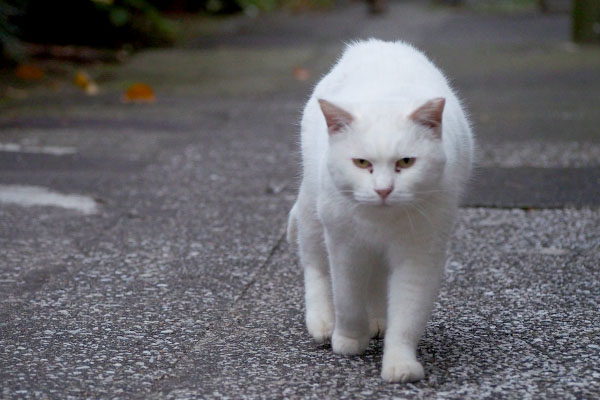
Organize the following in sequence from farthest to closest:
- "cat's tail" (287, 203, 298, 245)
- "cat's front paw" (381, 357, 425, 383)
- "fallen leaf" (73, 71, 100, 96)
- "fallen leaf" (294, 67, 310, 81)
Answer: "fallen leaf" (294, 67, 310, 81)
"fallen leaf" (73, 71, 100, 96)
"cat's tail" (287, 203, 298, 245)
"cat's front paw" (381, 357, 425, 383)

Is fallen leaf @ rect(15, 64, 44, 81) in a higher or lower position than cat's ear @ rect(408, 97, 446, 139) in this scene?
lower

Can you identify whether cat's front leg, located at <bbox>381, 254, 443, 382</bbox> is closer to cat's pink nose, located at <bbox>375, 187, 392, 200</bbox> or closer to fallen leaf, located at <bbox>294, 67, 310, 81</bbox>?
cat's pink nose, located at <bbox>375, 187, 392, 200</bbox>

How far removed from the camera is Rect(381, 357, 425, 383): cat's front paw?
2707mm

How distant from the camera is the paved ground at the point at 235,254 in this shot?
2824 millimetres

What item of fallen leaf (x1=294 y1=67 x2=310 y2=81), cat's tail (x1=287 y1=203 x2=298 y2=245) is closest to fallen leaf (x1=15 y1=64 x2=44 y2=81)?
fallen leaf (x1=294 y1=67 x2=310 y2=81)

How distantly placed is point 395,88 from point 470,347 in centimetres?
89

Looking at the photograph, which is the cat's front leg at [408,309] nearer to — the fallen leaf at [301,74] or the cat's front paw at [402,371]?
the cat's front paw at [402,371]

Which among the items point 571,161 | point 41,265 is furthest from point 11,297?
point 571,161

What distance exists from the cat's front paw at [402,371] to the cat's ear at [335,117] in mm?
709

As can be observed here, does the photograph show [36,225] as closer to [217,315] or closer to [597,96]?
[217,315]

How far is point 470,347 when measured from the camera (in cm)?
304

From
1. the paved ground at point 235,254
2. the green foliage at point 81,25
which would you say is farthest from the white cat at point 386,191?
the green foliage at point 81,25

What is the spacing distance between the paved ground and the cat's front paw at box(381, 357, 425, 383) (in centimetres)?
4

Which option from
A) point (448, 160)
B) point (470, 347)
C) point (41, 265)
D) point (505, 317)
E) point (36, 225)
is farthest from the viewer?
point (36, 225)
